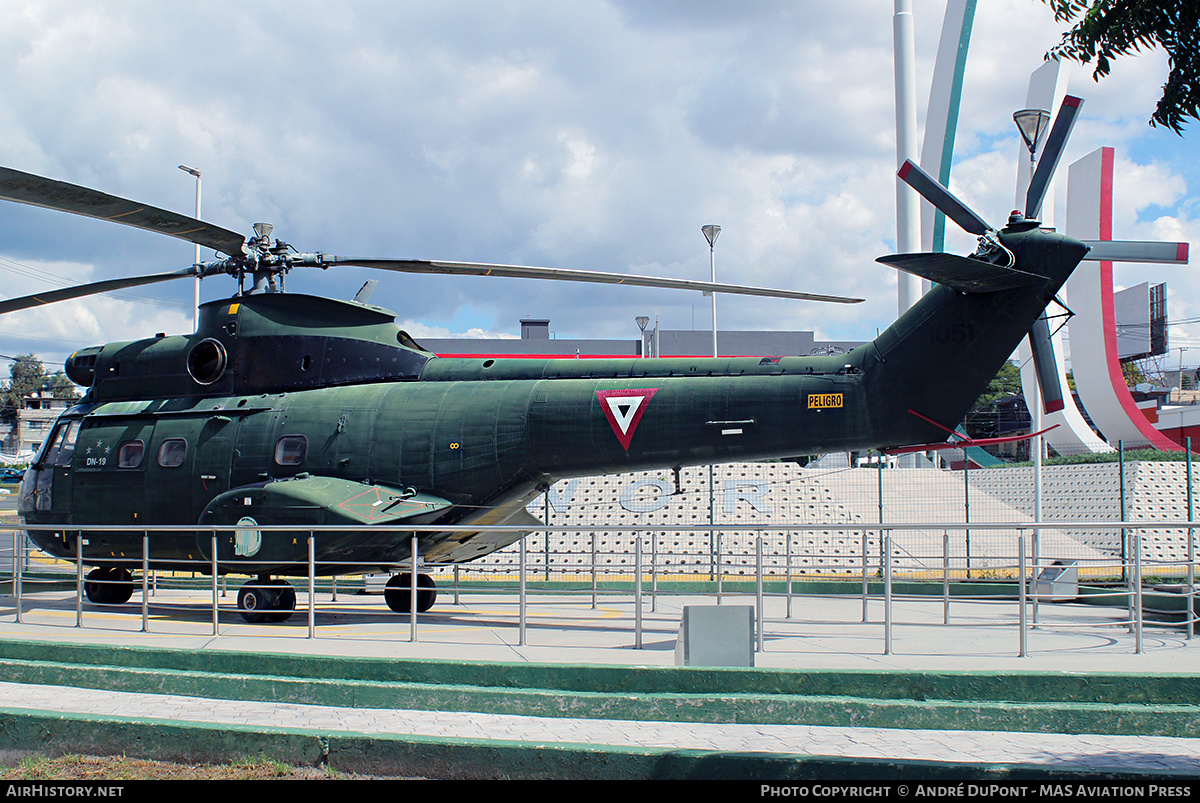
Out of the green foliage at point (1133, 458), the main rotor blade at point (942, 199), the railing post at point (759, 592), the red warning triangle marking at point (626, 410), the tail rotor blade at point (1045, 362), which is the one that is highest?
the main rotor blade at point (942, 199)

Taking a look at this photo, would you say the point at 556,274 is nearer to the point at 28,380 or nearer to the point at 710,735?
the point at 710,735

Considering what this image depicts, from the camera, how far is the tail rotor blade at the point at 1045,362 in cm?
1039

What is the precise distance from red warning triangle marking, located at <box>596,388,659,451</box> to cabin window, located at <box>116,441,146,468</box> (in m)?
7.18

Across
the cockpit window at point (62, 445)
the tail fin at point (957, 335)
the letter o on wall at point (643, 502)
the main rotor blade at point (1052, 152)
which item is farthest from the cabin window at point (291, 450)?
the letter o on wall at point (643, 502)

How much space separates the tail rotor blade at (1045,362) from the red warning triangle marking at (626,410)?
457 centimetres

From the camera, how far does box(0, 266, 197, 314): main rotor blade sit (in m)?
13.4

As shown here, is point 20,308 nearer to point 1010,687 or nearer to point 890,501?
point 1010,687

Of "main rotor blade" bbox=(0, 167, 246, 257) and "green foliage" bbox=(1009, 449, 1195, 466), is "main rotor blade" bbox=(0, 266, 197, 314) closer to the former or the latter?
"main rotor blade" bbox=(0, 167, 246, 257)

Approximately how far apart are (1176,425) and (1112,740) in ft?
158

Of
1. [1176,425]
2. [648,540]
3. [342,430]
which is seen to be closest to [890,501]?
[648,540]

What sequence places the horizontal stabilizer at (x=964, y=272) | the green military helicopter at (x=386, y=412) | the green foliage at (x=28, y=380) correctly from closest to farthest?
1. the horizontal stabilizer at (x=964, y=272)
2. the green military helicopter at (x=386, y=412)
3. the green foliage at (x=28, y=380)

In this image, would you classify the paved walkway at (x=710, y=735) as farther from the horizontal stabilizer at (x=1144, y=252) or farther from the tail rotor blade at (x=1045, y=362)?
the horizontal stabilizer at (x=1144, y=252)

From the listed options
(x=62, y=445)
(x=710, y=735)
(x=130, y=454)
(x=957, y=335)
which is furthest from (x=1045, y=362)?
(x=62, y=445)

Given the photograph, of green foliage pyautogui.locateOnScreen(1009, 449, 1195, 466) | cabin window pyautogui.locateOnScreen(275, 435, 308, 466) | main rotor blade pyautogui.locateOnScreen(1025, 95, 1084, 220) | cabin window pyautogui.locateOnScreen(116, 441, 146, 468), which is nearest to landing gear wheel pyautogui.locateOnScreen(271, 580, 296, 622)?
cabin window pyautogui.locateOnScreen(275, 435, 308, 466)
